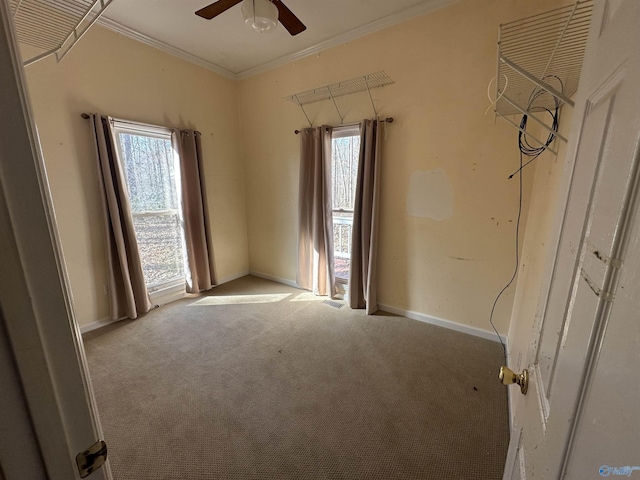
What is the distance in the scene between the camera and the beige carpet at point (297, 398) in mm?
1332

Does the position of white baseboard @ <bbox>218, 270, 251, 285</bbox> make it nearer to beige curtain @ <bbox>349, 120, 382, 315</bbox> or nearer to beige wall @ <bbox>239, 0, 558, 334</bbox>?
beige curtain @ <bbox>349, 120, 382, 315</bbox>

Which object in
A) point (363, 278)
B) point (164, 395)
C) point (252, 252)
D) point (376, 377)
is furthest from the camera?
point (252, 252)

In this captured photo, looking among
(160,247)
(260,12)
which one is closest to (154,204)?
(160,247)

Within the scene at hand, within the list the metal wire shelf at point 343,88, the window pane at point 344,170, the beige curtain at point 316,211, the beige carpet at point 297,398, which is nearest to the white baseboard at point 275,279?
the beige curtain at point 316,211

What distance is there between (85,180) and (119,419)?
79.3 inches

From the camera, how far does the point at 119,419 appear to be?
5.14 feet

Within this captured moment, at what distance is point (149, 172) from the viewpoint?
2.85 metres

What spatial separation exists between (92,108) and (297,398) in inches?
117

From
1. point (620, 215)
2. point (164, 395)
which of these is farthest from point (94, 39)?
point (620, 215)

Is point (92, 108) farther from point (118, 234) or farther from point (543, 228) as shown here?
point (543, 228)

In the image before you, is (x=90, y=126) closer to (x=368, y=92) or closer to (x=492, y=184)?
(x=368, y=92)

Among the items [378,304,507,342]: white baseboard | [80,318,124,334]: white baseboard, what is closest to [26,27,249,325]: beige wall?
[80,318,124,334]: white baseboard

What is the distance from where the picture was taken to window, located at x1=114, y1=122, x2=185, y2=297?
2.69m

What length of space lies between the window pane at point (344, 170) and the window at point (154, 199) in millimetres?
1812
